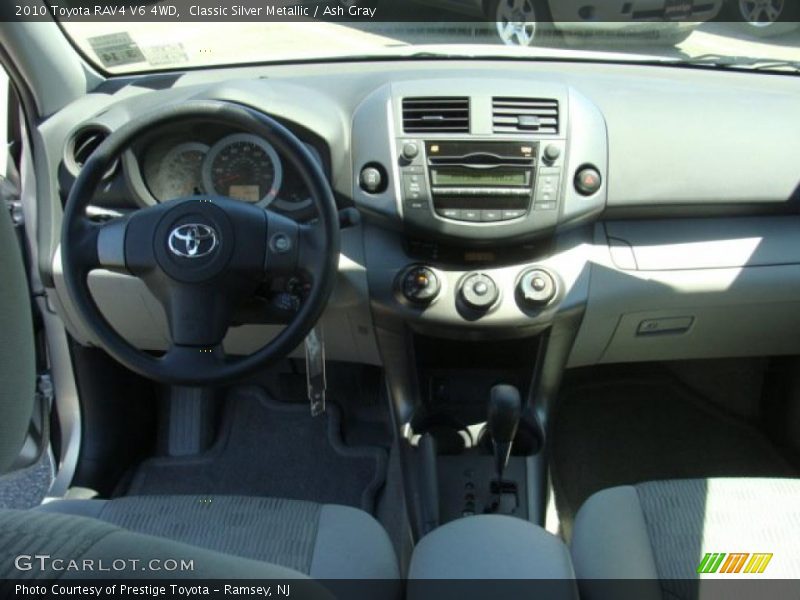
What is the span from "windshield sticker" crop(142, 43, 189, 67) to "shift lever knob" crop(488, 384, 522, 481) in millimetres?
1311

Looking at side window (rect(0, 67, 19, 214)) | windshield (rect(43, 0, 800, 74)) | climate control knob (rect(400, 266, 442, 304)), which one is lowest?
climate control knob (rect(400, 266, 442, 304))

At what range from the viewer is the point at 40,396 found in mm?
2486

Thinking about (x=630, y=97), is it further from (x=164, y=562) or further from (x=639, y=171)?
(x=164, y=562)

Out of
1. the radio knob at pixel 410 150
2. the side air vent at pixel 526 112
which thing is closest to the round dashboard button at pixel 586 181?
the side air vent at pixel 526 112

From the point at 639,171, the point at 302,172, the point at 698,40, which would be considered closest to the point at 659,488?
the point at 639,171

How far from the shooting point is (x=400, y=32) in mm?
2434

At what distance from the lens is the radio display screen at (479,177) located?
6.65 ft

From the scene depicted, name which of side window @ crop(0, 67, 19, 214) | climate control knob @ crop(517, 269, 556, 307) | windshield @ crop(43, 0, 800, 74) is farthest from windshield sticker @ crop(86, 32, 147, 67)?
climate control knob @ crop(517, 269, 556, 307)

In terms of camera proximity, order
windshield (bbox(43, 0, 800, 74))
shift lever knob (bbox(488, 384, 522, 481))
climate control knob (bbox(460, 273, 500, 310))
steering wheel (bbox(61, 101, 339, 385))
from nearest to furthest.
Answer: steering wheel (bbox(61, 101, 339, 385))
shift lever knob (bbox(488, 384, 522, 481))
climate control knob (bbox(460, 273, 500, 310))
windshield (bbox(43, 0, 800, 74))

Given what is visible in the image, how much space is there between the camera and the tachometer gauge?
2090mm

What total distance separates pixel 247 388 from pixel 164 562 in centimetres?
218

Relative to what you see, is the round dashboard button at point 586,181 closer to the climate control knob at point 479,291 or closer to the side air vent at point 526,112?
the side air vent at point 526,112

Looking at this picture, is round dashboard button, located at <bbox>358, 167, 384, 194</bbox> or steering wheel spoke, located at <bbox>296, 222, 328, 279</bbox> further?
round dashboard button, located at <bbox>358, 167, 384, 194</bbox>

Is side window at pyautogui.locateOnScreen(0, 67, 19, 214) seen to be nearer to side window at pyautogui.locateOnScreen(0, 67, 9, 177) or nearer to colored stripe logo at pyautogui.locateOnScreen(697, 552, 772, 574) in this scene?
side window at pyautogui.locateOnScreen(0, 67, 9, 177)
